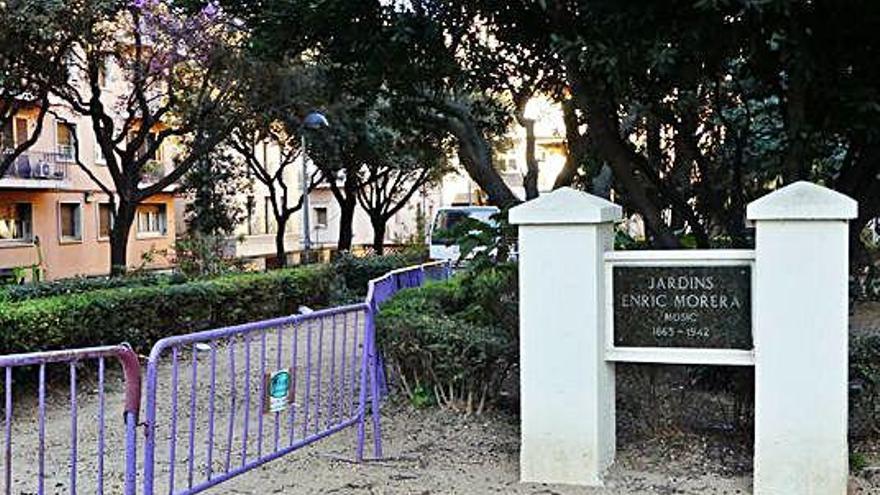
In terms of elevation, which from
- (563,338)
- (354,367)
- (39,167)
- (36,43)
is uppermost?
(36,43)

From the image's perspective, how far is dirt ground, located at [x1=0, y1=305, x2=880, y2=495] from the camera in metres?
5.46

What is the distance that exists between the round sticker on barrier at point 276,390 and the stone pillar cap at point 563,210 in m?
1.60

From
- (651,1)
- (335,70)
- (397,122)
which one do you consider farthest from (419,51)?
(397,122)

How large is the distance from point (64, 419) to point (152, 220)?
29.6m

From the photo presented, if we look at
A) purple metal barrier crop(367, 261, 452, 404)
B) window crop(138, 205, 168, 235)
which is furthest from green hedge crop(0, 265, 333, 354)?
window crop(138, 205, 168, 235)

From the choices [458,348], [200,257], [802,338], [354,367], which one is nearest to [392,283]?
[354,367]

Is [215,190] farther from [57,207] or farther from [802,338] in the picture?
[802,338]

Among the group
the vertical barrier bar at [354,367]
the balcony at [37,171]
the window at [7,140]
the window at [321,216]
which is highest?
the window at [7,140]

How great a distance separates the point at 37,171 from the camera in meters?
30.0

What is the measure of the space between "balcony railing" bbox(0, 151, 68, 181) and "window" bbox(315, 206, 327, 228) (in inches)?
610

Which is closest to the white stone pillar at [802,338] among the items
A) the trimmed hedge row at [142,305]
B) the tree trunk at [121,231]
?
the trimmed hedge row at [142,305]

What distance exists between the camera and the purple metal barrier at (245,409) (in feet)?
15.8

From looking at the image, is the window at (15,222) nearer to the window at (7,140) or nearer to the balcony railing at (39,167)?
Answer: the balcony railing at (39,167)

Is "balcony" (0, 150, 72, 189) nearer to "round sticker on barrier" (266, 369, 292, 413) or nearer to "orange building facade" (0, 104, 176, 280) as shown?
"orange building facade" (0, 104, 176, 280)
